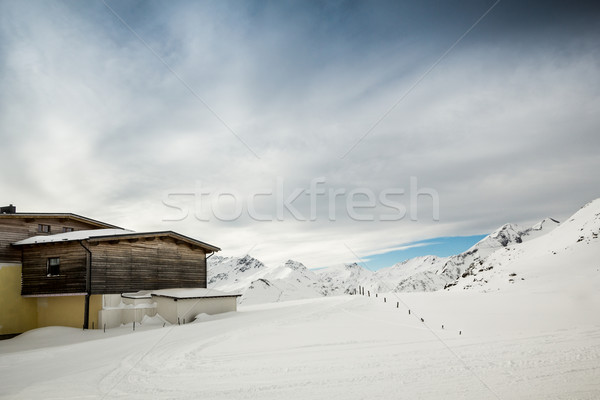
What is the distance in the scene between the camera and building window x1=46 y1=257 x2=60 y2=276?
1004 inches

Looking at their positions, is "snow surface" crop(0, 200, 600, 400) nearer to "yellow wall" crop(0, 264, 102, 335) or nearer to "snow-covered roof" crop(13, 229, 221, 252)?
"yellow wall" crop(0, 264, 102, 335)

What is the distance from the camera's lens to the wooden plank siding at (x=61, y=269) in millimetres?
24406

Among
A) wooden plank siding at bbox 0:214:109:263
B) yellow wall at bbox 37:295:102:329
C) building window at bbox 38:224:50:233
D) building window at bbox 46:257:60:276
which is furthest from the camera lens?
building window at bbox 38:224:50:233

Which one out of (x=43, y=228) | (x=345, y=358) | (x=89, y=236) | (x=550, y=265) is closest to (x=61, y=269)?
(x=89, y=236)

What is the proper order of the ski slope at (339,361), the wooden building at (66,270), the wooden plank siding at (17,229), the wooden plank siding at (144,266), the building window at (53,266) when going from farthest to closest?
the wooden plank siding at (17,229) → the building window at (53,266) → the wooden plank siding at (144,266) → the wooden building at (66,270) → the ski slope at (339,361)

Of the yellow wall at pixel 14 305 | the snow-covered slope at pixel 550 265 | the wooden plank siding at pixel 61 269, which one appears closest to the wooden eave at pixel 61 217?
the wooden plank siding at pixel 61 269

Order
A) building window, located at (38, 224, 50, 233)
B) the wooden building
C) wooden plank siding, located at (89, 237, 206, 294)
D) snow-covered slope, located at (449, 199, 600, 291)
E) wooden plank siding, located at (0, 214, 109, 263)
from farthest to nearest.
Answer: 1. snow-covered slope, located at (449, 199, 600, 291)
2. building window, located at (38, 224, 50, 233)
3. wooden plank siding, located at (0, 214, 109, 263)
4. wooden plank siding, located at (89, 237, 206, 294)
5. the wooden building

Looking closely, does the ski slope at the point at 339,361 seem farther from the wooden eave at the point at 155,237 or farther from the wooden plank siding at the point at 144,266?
the wooden eave at the point at 155,237

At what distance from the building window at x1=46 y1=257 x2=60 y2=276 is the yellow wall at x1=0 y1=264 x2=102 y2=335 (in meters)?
1.74

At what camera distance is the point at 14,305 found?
25578 mm

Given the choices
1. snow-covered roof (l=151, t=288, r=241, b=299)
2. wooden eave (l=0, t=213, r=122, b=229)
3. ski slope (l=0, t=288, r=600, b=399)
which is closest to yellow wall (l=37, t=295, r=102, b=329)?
snow-covered roof (l=151, t=288, r=241, b=299)

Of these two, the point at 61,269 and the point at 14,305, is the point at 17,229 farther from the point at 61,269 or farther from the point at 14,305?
the point at 61,269

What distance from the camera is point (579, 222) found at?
59656 mm

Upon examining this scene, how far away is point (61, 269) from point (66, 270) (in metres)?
0.50
